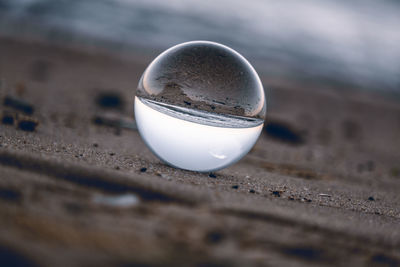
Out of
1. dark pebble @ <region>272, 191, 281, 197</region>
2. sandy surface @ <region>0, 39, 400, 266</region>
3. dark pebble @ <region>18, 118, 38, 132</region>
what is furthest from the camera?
dark pebble @ <region>18, 118, 38, 132</region>

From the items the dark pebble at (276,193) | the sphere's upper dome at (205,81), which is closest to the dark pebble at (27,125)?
the sphere's upper dome at (205,81)

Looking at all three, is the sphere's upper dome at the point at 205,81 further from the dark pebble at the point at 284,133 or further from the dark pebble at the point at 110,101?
the dark pebble at the point at 110,101

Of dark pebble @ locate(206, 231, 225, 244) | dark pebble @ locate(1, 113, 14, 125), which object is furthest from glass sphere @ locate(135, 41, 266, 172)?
dark pebble @ locate(1, 113, 14, 125)

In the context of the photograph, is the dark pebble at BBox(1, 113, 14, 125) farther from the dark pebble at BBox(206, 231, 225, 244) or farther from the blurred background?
the dark pebble at BBox(206, 231, 225, 244)

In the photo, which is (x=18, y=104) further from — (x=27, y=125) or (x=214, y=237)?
(x=214, y=237)

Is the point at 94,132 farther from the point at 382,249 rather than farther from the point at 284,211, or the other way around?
the point at 382,249

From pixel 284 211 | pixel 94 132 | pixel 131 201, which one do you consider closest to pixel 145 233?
pixel 131 201

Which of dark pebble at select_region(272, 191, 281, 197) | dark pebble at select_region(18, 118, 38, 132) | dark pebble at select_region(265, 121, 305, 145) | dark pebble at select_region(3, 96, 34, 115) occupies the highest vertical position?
dark pebble at select_region(265, 121, 305, 145)

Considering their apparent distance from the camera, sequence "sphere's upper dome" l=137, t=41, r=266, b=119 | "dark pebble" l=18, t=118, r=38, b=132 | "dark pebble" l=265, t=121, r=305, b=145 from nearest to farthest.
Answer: "sphere's upper dome" l=137, t=41, r=266, b=119 < "dark pebble" l=18, t=118, r=38, b=132 < "dark pebble" l=265, t=121, r=305, b=145
